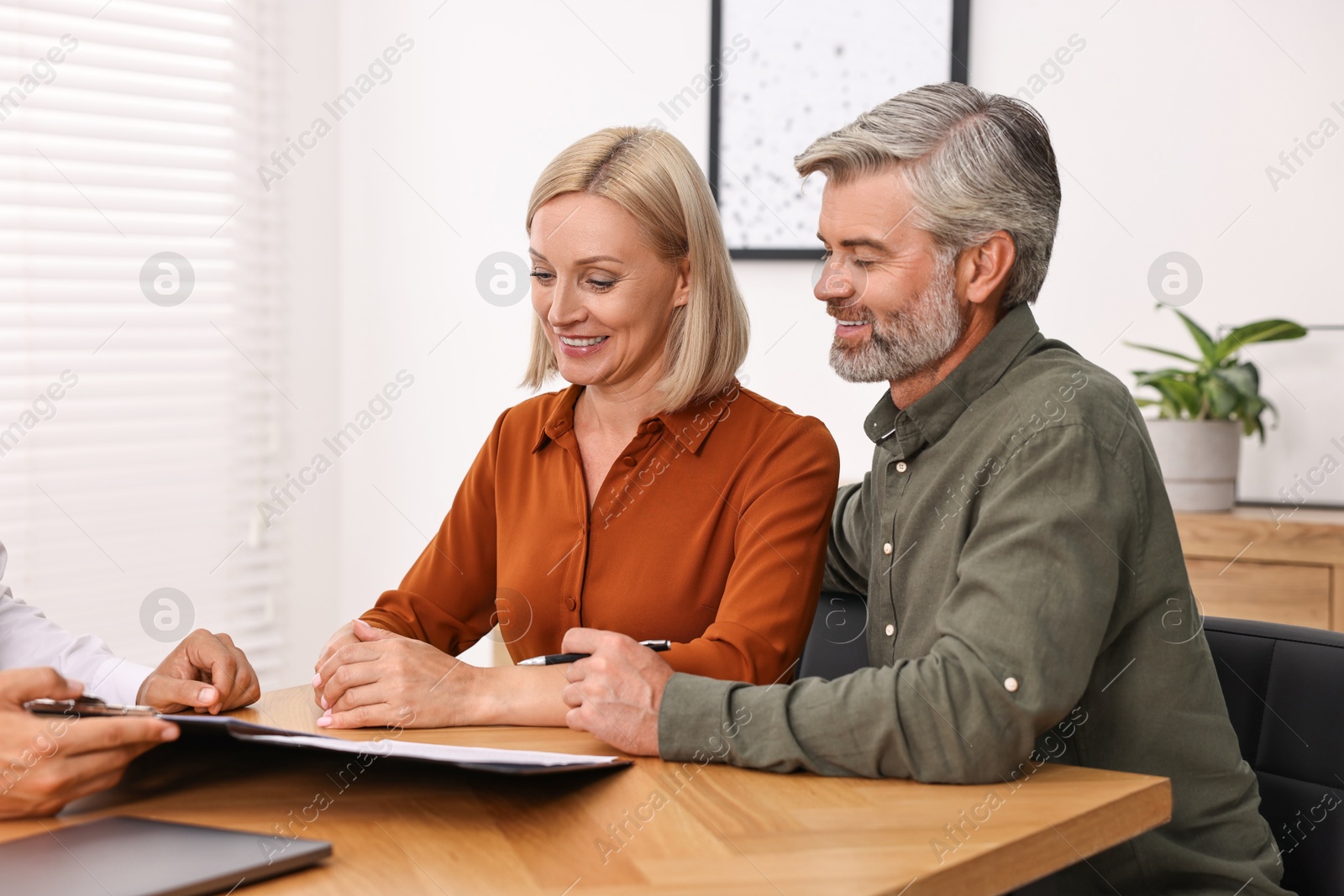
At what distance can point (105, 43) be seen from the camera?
3.06 metres

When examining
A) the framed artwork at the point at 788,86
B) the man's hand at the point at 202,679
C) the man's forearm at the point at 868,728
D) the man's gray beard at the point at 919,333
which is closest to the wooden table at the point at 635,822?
the man's forearm at the point at 868,728

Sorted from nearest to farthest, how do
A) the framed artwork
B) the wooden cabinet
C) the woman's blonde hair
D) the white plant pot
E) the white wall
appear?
the woman's blonde hair
the wooden cabinet
the white plant pot
the white wall
the framed artwork

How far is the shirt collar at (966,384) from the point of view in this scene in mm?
1390

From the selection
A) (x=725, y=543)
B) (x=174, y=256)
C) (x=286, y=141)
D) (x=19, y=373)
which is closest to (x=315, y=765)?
(x=725, y=543)

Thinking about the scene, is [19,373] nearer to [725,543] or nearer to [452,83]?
[452,83]

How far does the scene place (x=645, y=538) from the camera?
5.26 feet

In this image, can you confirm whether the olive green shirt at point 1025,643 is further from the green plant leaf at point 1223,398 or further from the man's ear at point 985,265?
the green plant leaf at point 1223,398

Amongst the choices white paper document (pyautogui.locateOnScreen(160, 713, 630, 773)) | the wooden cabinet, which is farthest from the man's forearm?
the wooden cabinet

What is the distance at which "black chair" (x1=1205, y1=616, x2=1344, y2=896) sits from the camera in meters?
1.24

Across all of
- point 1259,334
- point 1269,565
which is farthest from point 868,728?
point 1259,334

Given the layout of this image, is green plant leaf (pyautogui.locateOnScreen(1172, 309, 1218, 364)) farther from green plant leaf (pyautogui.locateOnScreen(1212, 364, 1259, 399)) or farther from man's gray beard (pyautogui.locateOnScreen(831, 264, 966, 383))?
man's gray beard (pyautogui.locateOnScreen(831, 264, 966, 383))

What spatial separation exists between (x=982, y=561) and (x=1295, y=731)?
0.44 meters

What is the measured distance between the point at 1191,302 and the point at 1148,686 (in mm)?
1936

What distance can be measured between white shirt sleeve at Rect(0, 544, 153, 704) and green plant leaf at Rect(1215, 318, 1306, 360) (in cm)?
231
